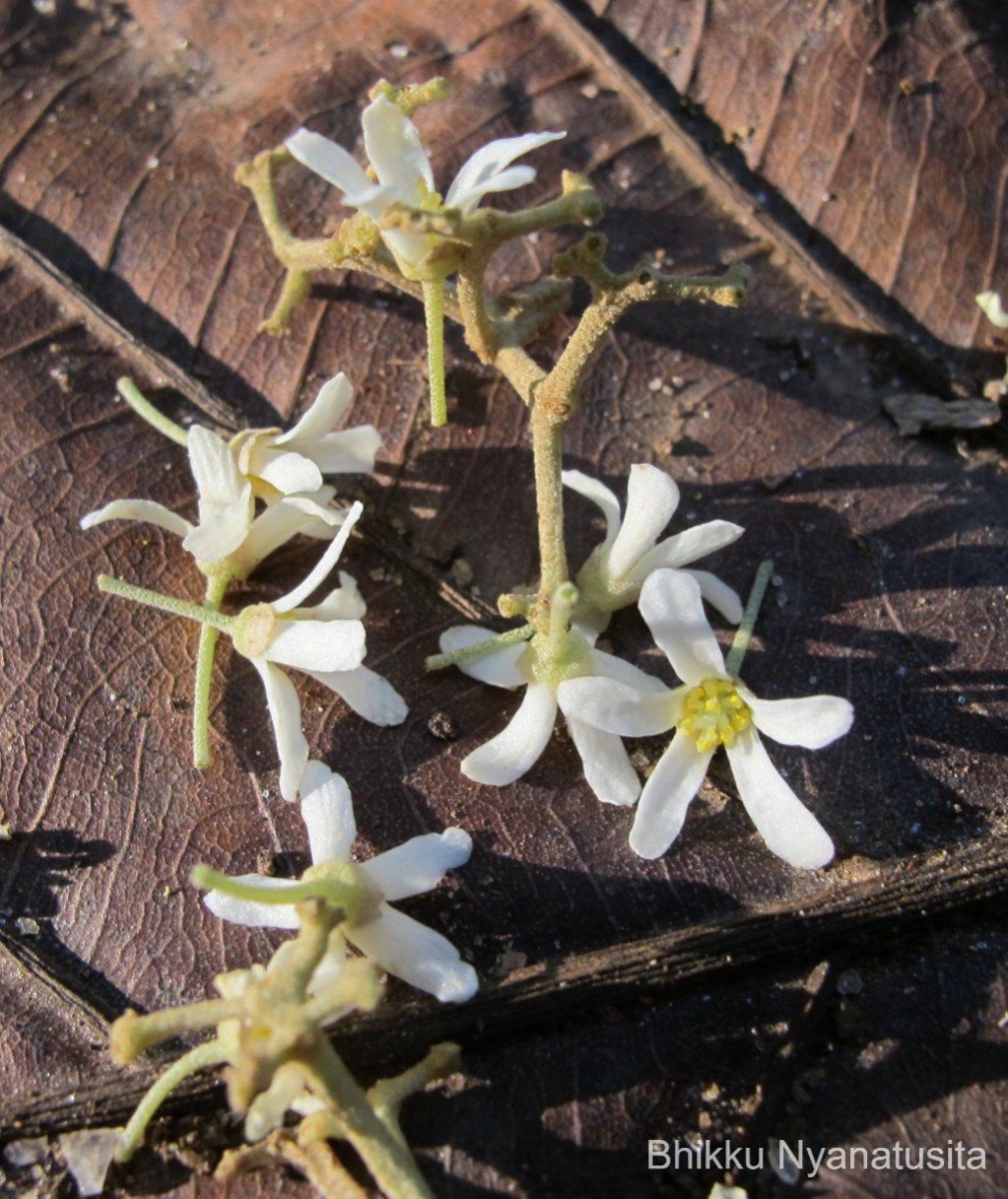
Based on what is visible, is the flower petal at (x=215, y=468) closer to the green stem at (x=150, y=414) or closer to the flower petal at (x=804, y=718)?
the green stem at (x=150, y=414)

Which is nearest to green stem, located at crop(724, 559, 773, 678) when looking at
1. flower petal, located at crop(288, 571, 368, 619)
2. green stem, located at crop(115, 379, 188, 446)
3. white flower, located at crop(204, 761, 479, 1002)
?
white flower, located at crop(204, 761, 479, 1002)

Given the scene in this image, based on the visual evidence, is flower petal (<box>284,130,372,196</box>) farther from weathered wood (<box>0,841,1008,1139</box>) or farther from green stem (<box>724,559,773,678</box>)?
weathered wood (<box>0,841,1008,1139</box>)

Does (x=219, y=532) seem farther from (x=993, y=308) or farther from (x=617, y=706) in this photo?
(x=993, y=308)

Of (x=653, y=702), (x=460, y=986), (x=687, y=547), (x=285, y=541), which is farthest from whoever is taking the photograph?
(x=285, y=541)

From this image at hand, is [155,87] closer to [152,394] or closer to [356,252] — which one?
A: [152,394]

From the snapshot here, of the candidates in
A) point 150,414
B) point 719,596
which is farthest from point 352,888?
point 150,414

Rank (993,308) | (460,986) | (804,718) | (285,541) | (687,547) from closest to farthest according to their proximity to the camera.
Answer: (460,986) < (804,718) < (687,547) < (285,541) < (993,308)
